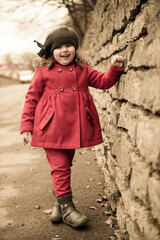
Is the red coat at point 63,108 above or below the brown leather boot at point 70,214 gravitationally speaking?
above

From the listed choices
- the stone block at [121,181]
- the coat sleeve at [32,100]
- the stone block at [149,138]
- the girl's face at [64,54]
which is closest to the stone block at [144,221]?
the stone block at [121,181]

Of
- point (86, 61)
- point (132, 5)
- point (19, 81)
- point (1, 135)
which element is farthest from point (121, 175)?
point (19, 81)

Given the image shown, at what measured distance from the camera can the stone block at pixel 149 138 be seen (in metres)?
1.43

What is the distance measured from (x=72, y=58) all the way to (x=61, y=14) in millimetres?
4573

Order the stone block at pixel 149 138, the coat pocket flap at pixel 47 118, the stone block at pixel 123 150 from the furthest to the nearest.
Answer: the coat pocket flap at pixel 47 118 < the stone block at pixel 123 150 < the stone block at pixel 149 138

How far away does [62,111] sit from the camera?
251 cm

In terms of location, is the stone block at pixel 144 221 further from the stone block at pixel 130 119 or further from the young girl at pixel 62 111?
the young girl at pixel 62 111

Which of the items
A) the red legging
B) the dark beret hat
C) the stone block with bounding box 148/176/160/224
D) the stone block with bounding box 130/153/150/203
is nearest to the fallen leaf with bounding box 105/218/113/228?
the red legging

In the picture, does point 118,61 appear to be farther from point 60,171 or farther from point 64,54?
point 60,171

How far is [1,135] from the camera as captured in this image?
6.96m

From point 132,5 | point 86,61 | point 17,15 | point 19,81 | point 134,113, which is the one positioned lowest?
point 19,81

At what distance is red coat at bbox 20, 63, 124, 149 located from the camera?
2502mm

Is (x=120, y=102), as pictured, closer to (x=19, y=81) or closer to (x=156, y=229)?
(x=156, y=229)

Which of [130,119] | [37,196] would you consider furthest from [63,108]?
[37,196]
